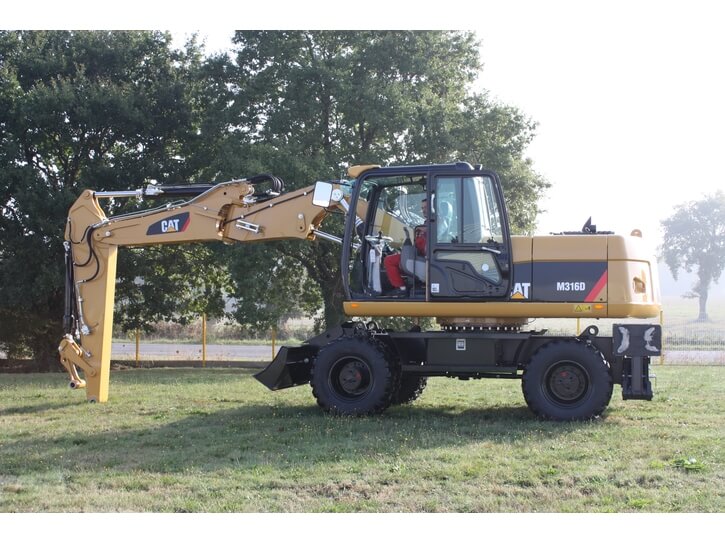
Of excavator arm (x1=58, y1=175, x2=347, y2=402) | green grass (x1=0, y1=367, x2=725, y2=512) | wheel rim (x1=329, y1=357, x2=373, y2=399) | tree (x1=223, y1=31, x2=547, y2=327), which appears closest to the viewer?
green grass (x1=0, y1=367, x2=725, y2=512)

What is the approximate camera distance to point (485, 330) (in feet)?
37.2

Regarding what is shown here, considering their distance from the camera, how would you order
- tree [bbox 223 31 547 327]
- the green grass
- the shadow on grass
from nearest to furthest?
1. the green grass
2. the shadow on grass
3. tree [bbox 223 31 547 327]

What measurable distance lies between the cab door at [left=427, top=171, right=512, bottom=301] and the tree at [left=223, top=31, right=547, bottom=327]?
9.16 metres

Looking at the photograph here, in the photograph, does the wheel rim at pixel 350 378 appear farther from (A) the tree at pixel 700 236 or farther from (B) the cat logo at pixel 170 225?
(A) the tree at pixel 700 236

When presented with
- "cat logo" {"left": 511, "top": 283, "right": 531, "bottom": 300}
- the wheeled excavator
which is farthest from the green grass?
"cat logo" {"left": 511, "top": 283, "right": 531, "bottom": 300}

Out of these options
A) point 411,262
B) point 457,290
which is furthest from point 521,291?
point 411,262

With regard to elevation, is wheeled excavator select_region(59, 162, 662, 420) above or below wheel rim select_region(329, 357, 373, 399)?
above

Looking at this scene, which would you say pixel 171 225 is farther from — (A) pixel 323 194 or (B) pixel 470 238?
(B) pixel 470 238

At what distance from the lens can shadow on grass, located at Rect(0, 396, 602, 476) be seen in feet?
27.9

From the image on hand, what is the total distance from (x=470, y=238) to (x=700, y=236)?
46.3 m

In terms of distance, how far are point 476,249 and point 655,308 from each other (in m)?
2.51

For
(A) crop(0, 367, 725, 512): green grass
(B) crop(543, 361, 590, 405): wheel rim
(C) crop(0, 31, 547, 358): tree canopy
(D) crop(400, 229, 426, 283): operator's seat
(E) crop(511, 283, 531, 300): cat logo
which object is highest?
(C) crop(0, 31, 547, 358): tree canopy

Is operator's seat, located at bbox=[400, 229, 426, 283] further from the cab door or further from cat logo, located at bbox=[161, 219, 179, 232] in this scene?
cat logo, located at bbox=[161, 219, 179, 232]

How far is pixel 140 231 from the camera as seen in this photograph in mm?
12875
